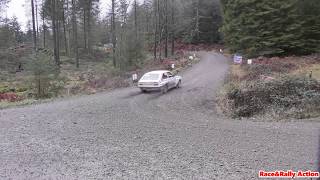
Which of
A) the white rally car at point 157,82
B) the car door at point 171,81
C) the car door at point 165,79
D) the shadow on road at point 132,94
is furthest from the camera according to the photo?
the car door at point 171,81

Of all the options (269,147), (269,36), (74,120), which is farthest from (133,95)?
(269,36)

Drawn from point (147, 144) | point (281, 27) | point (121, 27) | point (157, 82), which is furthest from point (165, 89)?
point (121, 27)

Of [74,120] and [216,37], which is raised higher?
[216,37]

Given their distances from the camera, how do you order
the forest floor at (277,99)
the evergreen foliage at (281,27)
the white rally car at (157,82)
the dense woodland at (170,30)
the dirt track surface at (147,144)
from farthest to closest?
the evergreen foliage at (281,27)
the dense woodland at (170,30)
the white rally car at (157,82)
the forest floor at (277,99)
the dirt track surface at (147,144)

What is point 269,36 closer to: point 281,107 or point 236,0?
point 236,0

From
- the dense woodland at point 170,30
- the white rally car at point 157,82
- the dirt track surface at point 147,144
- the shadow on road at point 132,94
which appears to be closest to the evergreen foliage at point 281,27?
the dense woodland at point 170,30

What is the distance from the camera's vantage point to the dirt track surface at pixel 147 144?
8391mm

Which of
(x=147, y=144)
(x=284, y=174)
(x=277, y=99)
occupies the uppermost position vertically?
(x=277, y=99)

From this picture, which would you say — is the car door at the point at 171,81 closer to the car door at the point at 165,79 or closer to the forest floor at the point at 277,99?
the car door at the point at 165,79

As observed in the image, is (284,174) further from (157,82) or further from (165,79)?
(165,79)

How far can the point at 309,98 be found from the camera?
16094 millimetres

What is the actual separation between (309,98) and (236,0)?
3386 centimetres

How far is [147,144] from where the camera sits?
11023 mm

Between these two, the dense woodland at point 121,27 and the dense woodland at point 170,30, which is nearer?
the dense woodland at point 170,30
